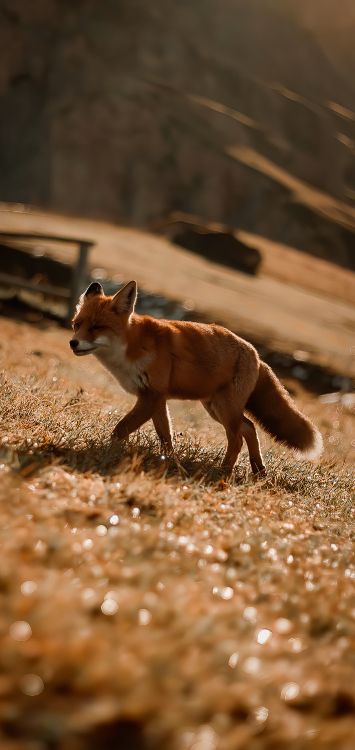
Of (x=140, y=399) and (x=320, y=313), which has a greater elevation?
(x=140, y=399)

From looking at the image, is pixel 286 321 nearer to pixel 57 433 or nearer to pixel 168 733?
pixel 57 433

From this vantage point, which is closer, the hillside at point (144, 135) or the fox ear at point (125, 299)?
the fox ear at point (125, 299)

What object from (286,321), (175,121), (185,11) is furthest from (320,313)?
(185,11)

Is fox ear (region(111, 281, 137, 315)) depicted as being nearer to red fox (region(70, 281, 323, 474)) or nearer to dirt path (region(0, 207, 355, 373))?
red fox (region(70, 281, 323, 474))

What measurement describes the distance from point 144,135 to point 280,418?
339ft

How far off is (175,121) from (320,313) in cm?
8290

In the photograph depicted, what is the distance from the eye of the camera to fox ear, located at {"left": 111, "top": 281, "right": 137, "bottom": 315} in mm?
6352

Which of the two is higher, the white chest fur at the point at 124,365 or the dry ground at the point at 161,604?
the dry ground at the point at 161,604

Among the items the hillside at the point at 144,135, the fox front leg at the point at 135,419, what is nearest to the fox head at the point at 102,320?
the fox front leg at the point at 135,419

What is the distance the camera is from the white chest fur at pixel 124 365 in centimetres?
626

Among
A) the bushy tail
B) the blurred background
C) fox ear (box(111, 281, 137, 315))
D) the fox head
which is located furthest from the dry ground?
the blurred background

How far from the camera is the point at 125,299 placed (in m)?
6.41

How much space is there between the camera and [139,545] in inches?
141

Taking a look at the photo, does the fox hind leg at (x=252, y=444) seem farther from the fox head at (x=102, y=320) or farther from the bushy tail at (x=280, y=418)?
the fox head at (x=102, y=320)
